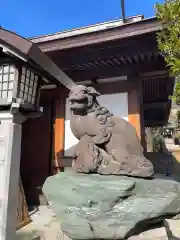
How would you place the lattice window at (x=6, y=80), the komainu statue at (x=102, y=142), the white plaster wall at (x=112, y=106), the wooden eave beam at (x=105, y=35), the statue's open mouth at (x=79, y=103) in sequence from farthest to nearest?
the white plaster wall at (x=112, y=106) < the lattice window at (x=6, y=80) < the wooden eave beam at (x=105, y=35) < the statue's open mouth at (x=79, y=103) < the komainu statue at (x=102, y=142)

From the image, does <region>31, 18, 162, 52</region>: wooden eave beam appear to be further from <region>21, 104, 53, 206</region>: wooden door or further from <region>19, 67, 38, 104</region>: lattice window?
<region>21, 104, 53, 206</region>: wooden door

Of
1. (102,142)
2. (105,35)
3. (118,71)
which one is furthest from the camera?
(118,71)

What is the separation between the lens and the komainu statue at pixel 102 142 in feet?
8.03

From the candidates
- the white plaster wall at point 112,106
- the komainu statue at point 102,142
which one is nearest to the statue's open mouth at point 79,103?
the komainu statue at point 102,142

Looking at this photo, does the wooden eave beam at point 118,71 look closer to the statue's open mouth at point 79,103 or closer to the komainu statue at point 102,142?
the komainu statue at point 102,142

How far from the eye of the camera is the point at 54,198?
2.17m

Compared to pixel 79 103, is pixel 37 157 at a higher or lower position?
lower

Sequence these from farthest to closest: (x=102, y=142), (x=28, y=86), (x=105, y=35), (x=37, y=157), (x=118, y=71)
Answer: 1. (x=37, y=157)
2. (x=118, y=71)
3. (x=28, y=86)
4. (x=105, y=35)
5. (x=102, y=142)

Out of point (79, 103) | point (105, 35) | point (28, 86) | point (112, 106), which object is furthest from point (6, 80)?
point (112, 106)

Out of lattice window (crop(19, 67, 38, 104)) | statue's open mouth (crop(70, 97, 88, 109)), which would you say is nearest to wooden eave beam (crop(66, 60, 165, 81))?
lattice window (crop(19, 67, 38, 104))

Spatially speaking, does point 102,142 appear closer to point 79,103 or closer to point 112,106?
point 79,103

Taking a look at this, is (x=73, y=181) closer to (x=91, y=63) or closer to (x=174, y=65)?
(x=174, y=65)

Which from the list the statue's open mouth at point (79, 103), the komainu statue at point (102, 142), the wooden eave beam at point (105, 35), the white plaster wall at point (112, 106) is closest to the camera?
the komainu statue at point (102, 142)

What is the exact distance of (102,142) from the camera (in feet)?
8.41
